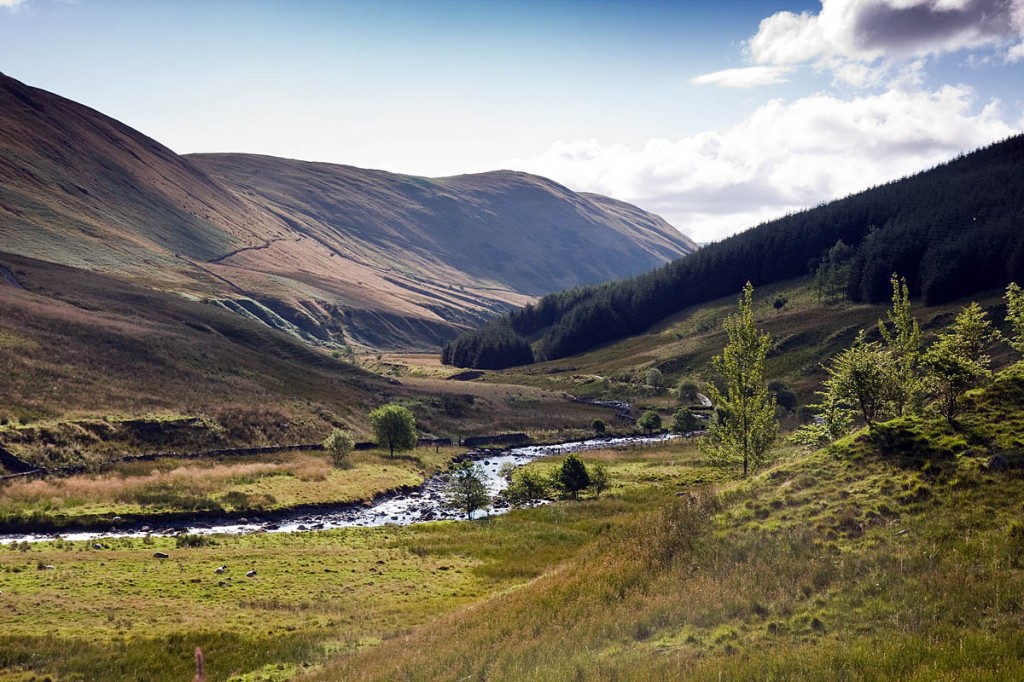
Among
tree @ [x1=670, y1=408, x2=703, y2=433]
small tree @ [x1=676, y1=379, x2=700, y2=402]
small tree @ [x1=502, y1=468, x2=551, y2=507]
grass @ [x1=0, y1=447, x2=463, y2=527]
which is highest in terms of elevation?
small tree @ [x1=676, y1=379, x2=700, y2=402]

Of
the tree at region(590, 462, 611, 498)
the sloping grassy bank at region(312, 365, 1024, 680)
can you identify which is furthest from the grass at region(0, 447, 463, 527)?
the sloping grassy bank at region(312, 365, 1024, 680)

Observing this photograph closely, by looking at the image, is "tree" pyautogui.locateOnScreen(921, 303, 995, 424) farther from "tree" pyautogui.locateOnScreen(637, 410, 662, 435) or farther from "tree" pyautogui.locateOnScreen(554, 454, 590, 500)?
"tree" pyautogui.locateOnScreen(637, 410, 662, 435)

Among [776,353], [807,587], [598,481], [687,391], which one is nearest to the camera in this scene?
[807,587]

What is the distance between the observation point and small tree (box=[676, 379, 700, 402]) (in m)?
141

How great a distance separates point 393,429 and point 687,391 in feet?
254

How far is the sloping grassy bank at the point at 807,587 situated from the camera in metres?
13.8

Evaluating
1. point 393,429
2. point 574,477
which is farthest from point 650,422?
point 574,477

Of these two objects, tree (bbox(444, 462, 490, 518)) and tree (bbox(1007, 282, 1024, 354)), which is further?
tree (bbox(444, 462, 490, 518))

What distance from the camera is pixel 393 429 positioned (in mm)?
88375

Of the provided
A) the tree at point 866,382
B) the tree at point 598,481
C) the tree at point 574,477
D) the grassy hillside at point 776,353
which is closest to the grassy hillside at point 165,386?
the grassy hillside at point 776,353

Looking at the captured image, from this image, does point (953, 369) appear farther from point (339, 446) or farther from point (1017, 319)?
point (339, 446)

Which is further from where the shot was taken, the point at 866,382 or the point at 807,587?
the point at 866,382

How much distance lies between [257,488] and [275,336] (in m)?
89.6

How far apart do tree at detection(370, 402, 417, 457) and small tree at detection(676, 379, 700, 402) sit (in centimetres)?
7393
